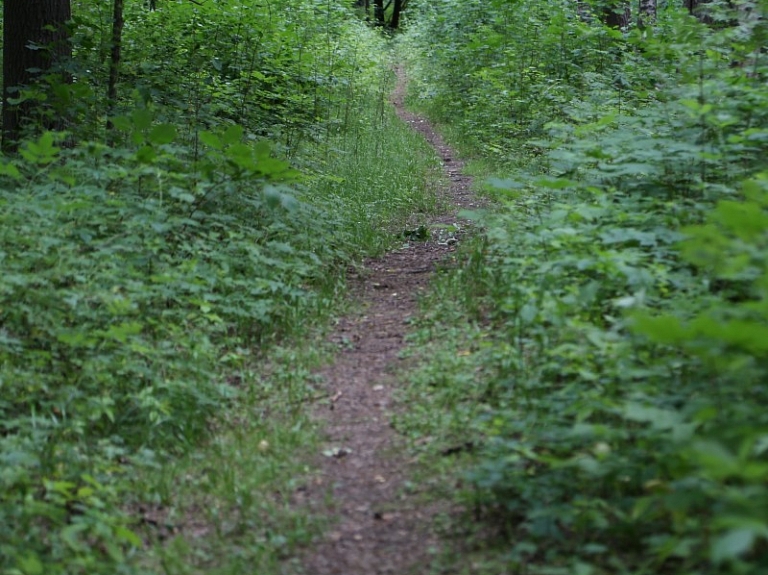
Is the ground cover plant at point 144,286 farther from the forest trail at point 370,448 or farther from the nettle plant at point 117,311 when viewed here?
the forest trail at point 370,448

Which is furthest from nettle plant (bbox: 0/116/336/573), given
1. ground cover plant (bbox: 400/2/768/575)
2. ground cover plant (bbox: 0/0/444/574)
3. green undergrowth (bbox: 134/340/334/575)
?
ground cover plant (bbox: 400/2/768/575)

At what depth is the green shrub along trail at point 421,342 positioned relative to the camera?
10.7ft

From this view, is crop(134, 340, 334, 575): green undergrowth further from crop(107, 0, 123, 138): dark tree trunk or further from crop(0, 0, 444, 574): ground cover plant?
crop(107, 0, 123, 138): dark tree trunk

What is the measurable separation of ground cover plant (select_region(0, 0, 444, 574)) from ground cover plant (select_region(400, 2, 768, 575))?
120cm

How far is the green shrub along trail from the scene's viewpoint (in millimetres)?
3273

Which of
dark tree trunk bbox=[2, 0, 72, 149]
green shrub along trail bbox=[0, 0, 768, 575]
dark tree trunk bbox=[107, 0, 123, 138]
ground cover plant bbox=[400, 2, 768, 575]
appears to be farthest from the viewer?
dark tree trunk bbox=[2, 0, 72, 149]

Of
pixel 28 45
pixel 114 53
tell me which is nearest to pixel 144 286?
pixel 114 53

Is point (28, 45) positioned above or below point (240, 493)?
above

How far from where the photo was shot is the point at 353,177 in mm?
9828

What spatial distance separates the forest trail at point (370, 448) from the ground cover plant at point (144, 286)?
0.27 metres

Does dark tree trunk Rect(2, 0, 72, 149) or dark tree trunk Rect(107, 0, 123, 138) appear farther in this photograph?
dark tree trunk Rect(2, 0, 72, 149)

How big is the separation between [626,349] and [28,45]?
785cm

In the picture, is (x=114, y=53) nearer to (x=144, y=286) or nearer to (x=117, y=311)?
(x=144, y=286)

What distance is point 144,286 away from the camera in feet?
18.3
